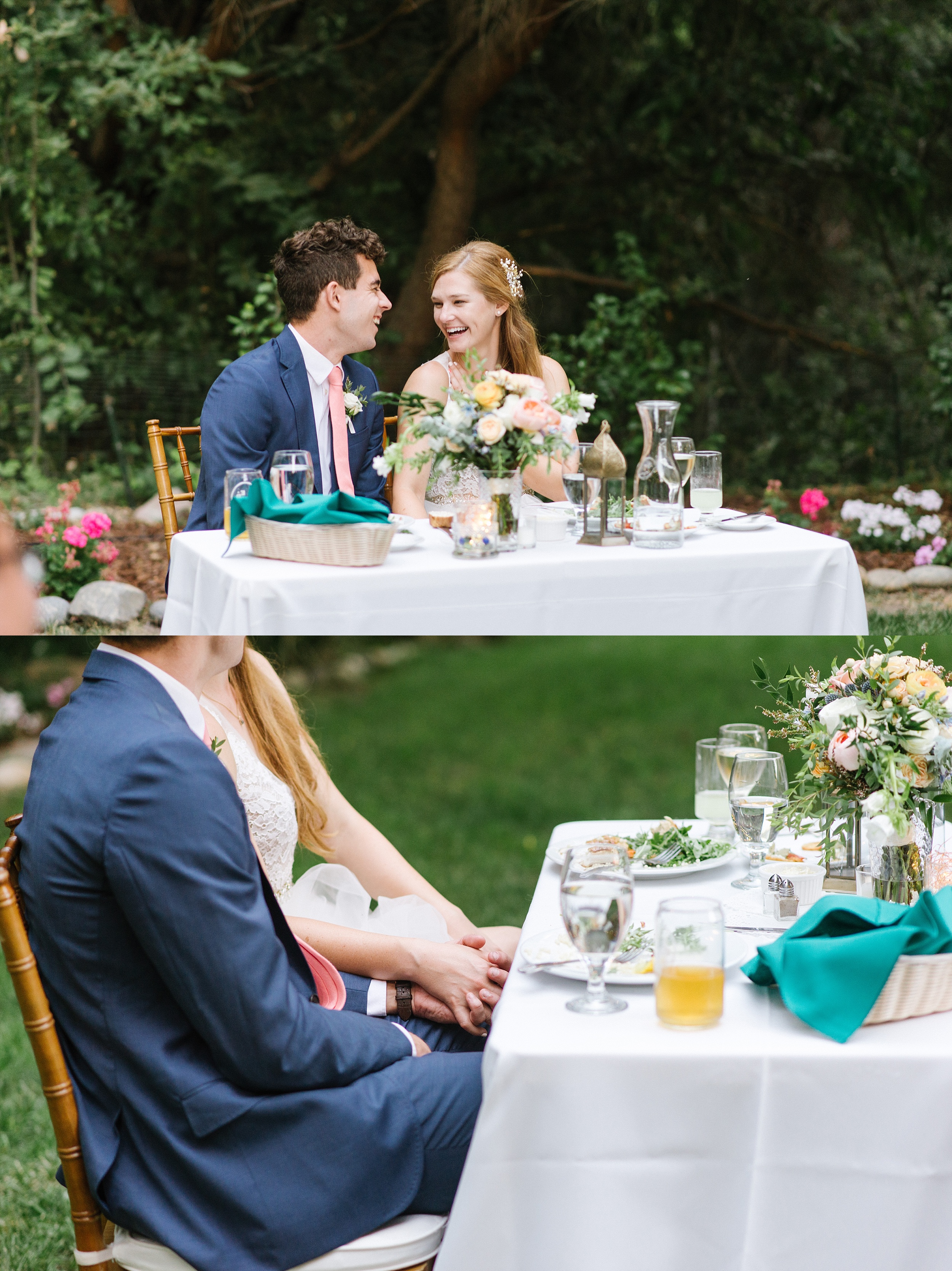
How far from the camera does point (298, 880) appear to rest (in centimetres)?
219

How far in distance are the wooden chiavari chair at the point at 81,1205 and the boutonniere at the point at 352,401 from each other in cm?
156

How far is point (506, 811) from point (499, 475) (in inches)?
152

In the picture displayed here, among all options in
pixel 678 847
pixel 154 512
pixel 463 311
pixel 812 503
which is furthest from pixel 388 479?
pixel 812 503

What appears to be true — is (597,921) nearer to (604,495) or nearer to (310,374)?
(604,495)

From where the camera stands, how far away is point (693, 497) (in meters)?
2.49

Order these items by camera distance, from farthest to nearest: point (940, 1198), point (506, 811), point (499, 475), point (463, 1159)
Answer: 1. point (506, 811)
2. point (499, 475)
3. point (463, 1159)
4. point (940, 1198)

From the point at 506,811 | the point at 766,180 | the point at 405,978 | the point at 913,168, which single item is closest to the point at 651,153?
the point at 766,180

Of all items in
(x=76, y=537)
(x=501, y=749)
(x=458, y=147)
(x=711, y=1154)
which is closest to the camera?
(x=711, y=1154)

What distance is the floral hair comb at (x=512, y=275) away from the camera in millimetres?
3023

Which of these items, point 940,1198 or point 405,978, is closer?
point 940,1198

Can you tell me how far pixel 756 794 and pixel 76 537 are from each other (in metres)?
3.56

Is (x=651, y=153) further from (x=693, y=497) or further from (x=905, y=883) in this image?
(x=905, y=883)

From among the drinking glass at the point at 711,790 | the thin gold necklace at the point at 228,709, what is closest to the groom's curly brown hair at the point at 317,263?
the thin gold necklace at the point at 228,709

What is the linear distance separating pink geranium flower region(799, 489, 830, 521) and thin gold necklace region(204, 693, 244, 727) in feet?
12.6
